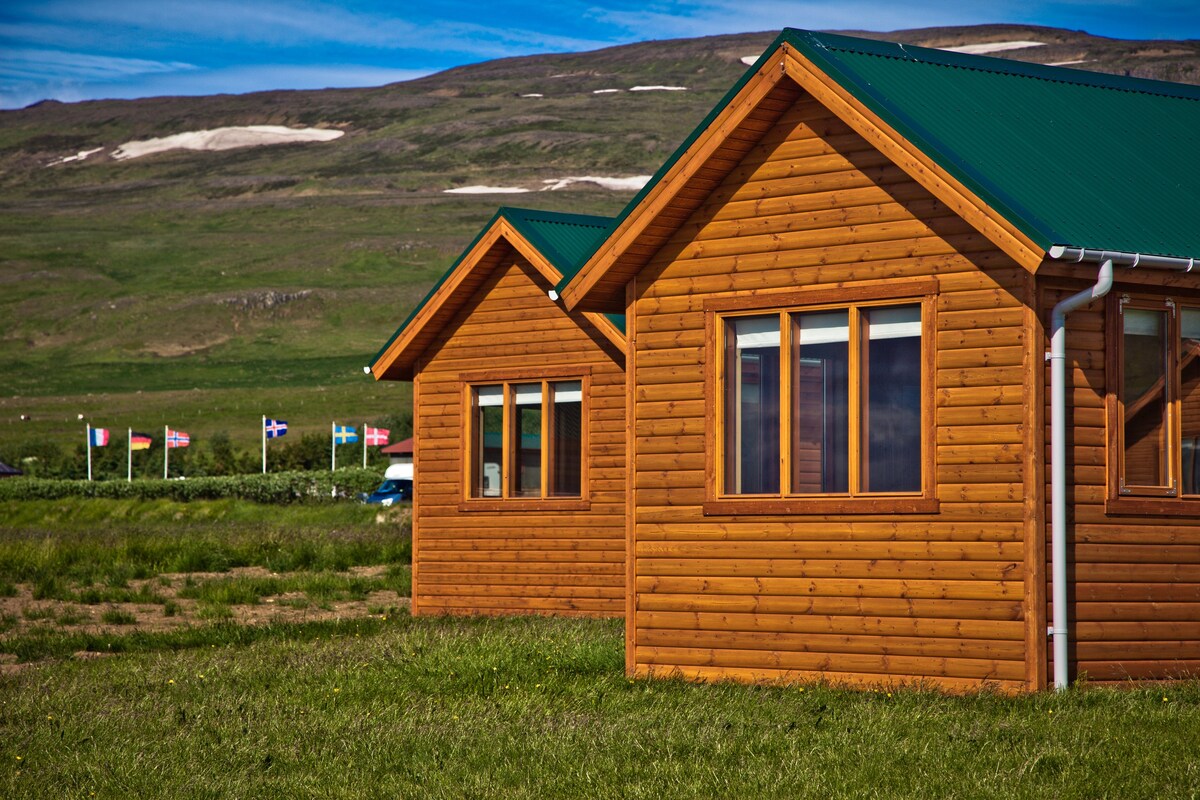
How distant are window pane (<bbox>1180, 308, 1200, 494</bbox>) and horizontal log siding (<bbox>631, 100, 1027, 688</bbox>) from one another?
1745mm

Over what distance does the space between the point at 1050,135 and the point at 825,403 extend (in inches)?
130

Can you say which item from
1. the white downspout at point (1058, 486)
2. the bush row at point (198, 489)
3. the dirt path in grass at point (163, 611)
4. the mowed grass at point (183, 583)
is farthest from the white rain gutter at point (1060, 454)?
the bush row at point (198, 489)

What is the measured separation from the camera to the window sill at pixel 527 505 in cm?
1994

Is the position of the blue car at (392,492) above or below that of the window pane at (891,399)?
below

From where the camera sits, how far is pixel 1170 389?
41.7 ft

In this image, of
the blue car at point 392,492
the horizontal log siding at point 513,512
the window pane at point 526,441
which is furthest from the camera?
the blue car at point 392,492

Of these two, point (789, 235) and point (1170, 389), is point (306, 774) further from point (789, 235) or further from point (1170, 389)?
point (1170, 389)

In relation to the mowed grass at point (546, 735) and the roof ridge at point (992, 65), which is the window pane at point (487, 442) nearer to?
the mowed grass at point (546, 735)

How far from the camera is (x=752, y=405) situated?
44.2 ft

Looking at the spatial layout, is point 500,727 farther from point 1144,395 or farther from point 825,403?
point 1144,395

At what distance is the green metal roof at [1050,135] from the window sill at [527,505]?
7.83 m

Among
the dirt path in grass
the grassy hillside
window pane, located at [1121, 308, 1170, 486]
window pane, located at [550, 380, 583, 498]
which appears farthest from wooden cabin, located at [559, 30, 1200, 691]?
the grassy hillside

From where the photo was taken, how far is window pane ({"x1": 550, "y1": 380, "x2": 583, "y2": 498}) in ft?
65.6

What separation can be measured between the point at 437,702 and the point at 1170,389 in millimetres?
6586
